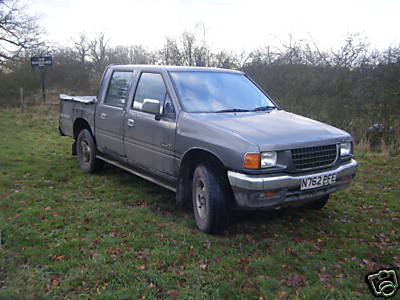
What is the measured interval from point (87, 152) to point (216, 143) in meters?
3.62

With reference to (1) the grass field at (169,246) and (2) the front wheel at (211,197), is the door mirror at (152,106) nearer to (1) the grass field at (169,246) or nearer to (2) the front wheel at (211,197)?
(2) the front wheel at (211,197)

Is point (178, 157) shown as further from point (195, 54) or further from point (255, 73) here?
point (195, 54)

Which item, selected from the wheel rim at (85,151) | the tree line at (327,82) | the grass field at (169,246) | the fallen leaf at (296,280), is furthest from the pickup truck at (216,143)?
the tree line at (327,82)

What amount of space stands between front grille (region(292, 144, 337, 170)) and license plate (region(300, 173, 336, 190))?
5.2 inches

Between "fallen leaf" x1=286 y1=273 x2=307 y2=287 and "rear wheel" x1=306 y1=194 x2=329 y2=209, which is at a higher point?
"rear wheel" x1=306 y1=194 x2=329 y2=209

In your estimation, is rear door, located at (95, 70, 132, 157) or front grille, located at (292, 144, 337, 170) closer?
front grille, located at (292, 144, 337, 170)

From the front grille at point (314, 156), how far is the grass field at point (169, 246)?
87 cm

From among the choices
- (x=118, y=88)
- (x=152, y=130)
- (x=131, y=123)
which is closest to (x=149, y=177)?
(x=152, y=130)

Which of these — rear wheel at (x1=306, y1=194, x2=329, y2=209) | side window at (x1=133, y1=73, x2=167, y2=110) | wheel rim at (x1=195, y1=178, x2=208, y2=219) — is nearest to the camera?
wheel rim at (x1=195, y1=178, x2=208, y2=219)

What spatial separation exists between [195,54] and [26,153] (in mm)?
14543

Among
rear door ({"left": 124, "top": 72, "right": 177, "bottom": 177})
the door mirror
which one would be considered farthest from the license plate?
the door mirror

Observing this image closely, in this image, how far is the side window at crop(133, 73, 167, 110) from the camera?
4.95m

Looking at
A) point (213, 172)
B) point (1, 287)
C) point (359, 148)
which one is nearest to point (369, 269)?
point (213, 172)

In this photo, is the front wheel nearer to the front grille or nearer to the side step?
the side step
